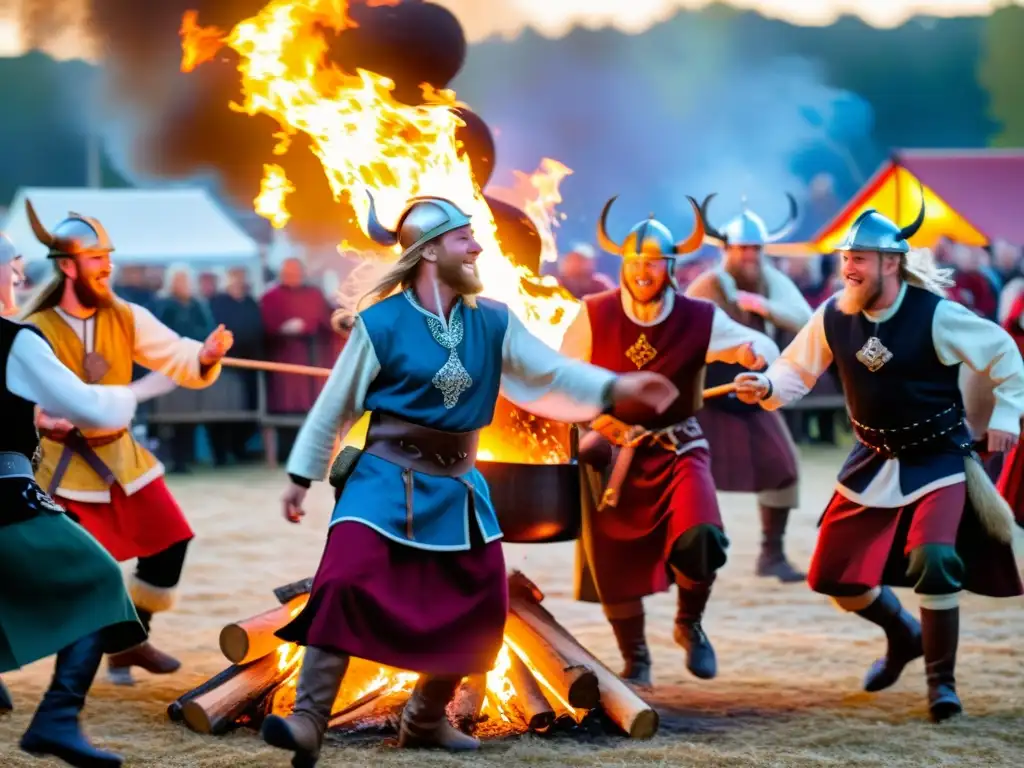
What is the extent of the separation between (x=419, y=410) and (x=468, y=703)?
1.20 meters

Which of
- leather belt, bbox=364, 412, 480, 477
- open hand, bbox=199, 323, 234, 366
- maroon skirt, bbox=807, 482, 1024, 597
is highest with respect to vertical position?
open hand, bbox=199, 323, 234, 366

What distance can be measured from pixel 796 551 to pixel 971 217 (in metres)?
7.37

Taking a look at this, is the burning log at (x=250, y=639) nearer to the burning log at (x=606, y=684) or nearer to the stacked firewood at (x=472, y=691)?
the stacked firewood at (x=472, y=691)

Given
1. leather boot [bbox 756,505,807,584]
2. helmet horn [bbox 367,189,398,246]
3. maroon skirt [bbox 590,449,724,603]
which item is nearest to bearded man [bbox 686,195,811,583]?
leather boot [bbox 756,505,807,584]

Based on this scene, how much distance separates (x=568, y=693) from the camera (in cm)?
545

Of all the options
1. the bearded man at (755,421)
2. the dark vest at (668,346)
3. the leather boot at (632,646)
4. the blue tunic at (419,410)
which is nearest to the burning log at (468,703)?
the blue tunic at (419,410)

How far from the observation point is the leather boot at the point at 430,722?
518 centimetres

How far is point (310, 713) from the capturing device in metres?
4.64

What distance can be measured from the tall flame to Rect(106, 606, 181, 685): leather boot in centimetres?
178

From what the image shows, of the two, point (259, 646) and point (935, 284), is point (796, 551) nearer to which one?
point (935, 284)

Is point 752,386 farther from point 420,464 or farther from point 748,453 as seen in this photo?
point 748,453

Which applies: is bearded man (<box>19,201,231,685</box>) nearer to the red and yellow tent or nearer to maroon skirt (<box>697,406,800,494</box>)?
maroon skirt (<box>697,406,800,494</box>)

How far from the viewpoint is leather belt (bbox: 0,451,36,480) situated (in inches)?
185

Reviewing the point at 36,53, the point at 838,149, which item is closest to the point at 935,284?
the point at 36,53
